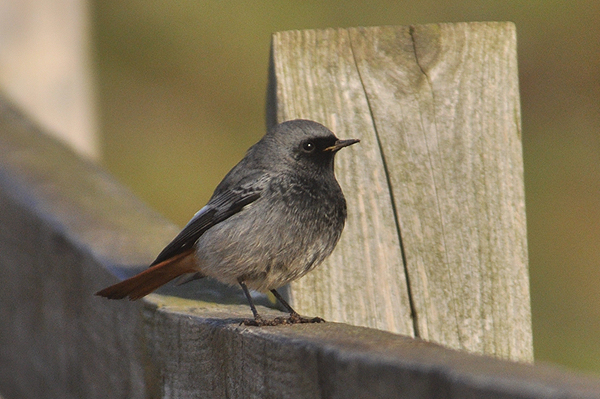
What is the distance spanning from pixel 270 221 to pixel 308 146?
0.28 meters

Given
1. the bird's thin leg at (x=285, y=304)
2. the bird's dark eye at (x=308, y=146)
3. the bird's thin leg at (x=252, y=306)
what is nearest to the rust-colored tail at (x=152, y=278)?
the bird's thin leg at (x=252, y=306)

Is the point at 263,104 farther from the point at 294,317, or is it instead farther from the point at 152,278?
the point at 294,317

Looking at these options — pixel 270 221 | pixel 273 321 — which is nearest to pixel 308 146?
pixel 270 221

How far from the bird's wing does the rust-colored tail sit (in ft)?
0.20

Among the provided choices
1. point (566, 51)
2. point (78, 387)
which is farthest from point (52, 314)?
point (566, 51)

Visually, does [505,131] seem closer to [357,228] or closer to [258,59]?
[357,228]

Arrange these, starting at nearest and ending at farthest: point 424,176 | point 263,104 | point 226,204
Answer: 1. point 424,176
2. point 226,204
3. point 263,104

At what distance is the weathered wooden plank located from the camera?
2.11m

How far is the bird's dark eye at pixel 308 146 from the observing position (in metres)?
2.52

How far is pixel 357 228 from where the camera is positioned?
7.21 ft

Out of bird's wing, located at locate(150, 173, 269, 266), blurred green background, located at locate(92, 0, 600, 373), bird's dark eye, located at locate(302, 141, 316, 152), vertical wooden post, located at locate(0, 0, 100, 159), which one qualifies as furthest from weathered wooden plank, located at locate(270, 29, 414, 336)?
blurred green background, located at locate(92, 0, 600, 373)

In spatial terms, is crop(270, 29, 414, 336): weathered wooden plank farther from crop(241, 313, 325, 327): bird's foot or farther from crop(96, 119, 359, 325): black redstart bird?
crop(241, 313, 325, 327): bird's foot

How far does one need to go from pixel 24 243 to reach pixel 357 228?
1.16 metres

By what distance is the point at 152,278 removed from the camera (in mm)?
2219
